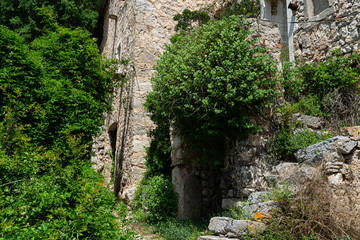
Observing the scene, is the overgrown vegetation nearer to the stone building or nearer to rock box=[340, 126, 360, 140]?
the stone building

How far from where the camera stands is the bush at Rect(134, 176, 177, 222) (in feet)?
20.3

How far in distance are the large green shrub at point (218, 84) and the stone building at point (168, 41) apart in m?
0.40

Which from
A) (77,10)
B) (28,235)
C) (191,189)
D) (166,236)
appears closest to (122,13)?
(77,10)

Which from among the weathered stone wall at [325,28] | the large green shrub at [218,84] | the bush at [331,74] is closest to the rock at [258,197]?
the large green shrub at [218,84]

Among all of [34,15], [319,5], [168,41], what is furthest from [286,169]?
[34,15]

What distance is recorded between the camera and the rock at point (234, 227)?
12.5 feet

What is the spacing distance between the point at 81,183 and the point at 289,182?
8.49 ft

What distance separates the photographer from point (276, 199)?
392 centimetres

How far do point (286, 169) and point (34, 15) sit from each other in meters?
10.6

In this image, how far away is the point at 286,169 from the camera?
175 inches

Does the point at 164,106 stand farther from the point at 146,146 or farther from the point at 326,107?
the point at 326,107

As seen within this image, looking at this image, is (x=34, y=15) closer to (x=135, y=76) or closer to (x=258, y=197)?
(x=135, y=76)

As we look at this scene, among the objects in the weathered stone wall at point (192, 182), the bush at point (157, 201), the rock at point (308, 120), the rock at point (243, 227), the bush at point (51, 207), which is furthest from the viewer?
the weathered stone wall at point (192, 182)

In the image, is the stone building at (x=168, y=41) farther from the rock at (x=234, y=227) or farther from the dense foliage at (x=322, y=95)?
the rock at (x=234, y=227)
